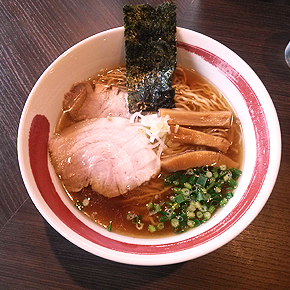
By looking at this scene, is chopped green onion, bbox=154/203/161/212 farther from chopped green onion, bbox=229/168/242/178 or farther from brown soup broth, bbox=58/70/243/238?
chopped green onion, bbox=229/168/242/178

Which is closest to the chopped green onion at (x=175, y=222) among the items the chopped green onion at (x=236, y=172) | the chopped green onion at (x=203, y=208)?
the chopped green onion at (x=203, y=208)

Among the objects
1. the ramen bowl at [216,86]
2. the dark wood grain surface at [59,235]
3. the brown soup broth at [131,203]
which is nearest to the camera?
the ramen bowl at [216,86]

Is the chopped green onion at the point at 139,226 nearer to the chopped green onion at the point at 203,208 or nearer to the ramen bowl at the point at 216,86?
the ramen bowl at the point at 216,86

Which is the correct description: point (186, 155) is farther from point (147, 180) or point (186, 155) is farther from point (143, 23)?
point (143, 23)

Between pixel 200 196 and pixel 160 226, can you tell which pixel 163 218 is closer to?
pixel 160 226

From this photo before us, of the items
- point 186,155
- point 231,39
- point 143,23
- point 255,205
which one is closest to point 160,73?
point 143,23

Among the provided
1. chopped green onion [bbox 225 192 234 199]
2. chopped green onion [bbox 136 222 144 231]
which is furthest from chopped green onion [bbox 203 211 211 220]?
chopped green onion [bbox 136 222 144 231]
